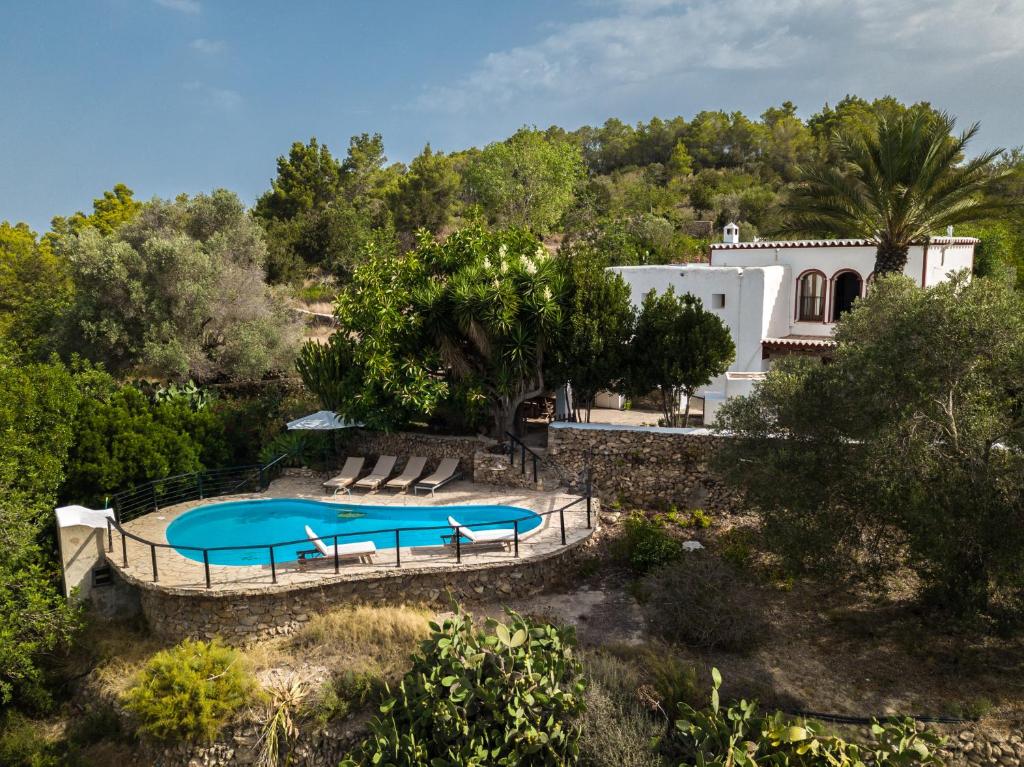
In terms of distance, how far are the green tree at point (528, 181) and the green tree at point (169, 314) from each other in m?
21.9

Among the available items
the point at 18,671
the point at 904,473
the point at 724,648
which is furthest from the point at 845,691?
the point at 18,671

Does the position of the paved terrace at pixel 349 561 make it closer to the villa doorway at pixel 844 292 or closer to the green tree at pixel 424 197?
the villa doorway at pixel 844 292

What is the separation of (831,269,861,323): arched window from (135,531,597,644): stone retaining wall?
1530 cm

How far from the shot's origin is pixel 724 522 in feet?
55.1

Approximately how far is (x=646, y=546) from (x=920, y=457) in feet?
19.8

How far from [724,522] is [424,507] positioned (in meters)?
6.93

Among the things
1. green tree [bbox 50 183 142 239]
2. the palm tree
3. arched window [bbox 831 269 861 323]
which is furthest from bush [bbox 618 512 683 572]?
green tree [bbox 50 183 142 239]

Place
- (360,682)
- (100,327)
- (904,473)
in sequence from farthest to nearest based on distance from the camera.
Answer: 1. (100,327)
2. (360,682)
3. (904,473)

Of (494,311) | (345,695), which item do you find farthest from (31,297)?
(345,695)

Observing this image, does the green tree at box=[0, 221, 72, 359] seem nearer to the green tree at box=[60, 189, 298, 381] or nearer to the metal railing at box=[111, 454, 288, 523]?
the green tree at box=[60, 189, 298, 381]

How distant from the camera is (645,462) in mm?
17844

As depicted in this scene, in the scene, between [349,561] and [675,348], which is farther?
[675,348]

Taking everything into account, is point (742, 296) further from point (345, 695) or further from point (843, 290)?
point (345, 695)

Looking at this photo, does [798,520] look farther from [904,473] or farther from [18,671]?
[18,671]
